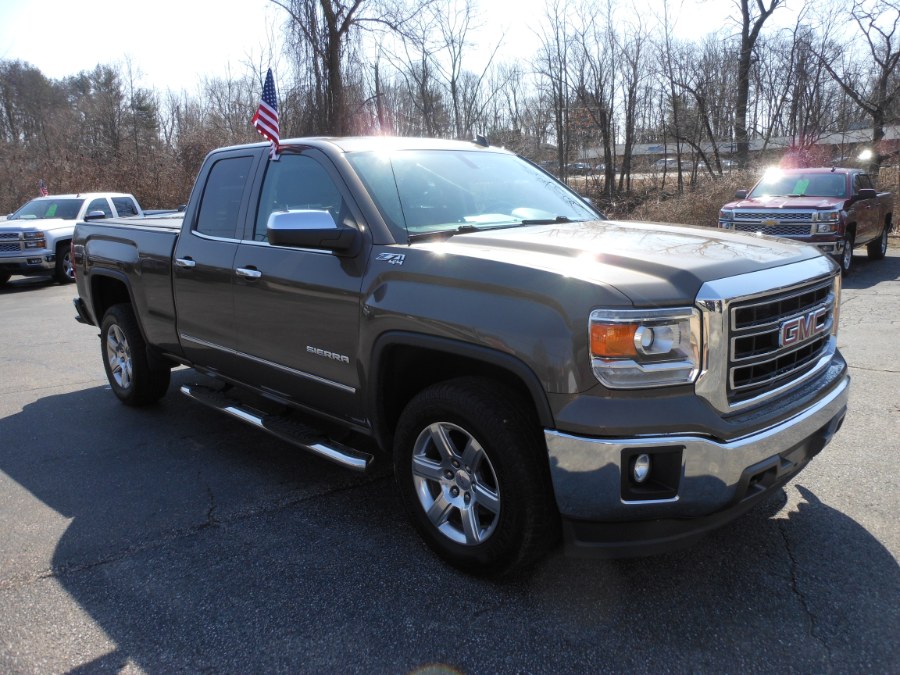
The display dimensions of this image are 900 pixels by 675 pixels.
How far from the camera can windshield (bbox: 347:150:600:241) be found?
11.4ft

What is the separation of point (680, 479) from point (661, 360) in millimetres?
419

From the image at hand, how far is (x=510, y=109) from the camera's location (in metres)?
34.9

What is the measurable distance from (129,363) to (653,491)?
4542mm

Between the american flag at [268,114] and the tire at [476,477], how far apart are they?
7.80 feet

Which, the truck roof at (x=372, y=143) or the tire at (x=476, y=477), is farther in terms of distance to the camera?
the truck roof at (x=372, y=143)

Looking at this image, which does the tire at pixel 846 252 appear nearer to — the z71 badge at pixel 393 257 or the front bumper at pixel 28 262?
the z71 badge at pixel 393 257

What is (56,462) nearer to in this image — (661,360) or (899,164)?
(661,360)

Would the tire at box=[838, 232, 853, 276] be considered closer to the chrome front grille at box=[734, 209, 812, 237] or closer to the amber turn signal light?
the chrome front grille at box=[734, 209, 812, 237]

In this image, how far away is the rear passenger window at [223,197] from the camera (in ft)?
14.1

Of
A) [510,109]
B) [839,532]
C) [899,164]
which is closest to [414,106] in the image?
[510,109]

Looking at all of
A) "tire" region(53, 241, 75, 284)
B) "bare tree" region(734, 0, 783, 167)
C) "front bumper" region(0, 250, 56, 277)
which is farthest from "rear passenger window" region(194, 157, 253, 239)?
"bare tree" region(734, 0, 783, 167)

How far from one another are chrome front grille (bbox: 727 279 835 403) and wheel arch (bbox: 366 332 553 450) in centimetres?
74

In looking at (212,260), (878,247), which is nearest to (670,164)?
(878,247)

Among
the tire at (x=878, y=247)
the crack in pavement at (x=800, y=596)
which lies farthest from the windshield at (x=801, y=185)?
the crack in pavement at (x=800, y=596)
